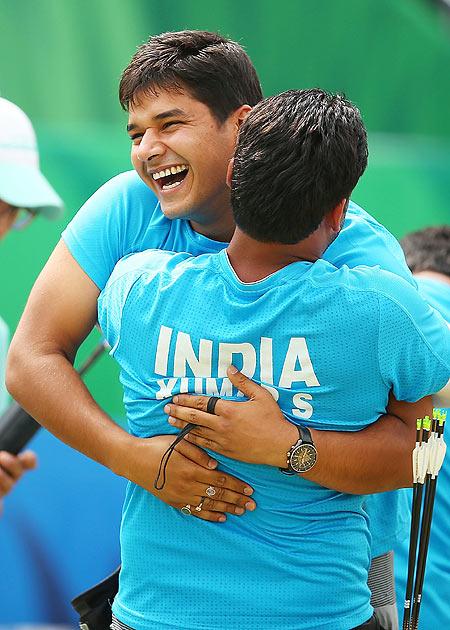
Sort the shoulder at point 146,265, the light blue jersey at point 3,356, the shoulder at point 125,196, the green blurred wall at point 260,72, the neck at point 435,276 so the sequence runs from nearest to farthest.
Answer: the shoulder at point 146,265 → the shoulder at point 125,196 → the neck at point 435,276 → the light blue jersey at point 3,356 → the green blurred wall at point 260,72

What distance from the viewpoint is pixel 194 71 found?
1945 mm

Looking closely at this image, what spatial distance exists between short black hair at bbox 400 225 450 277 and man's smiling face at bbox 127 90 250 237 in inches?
39.5

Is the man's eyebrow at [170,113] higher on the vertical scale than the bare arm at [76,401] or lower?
higher

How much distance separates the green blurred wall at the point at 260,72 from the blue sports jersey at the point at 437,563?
4.59 feet

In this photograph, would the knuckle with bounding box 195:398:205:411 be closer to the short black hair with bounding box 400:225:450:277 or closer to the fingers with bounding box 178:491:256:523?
the fingers with bounding box 178:491:256:523

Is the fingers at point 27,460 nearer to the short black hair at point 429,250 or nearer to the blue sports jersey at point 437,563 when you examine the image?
the blue sports jersey at point 437,563

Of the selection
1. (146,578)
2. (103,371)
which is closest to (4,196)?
(103,371)

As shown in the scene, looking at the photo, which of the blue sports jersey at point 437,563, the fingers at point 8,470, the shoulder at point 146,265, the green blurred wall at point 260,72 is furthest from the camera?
the green blurred wall at point 260,72

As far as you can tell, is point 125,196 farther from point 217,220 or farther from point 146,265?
point 146,265

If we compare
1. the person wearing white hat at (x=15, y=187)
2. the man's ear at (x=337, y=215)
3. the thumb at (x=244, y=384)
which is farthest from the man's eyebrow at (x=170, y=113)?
the person wearing white hat at (x=15, y=187)

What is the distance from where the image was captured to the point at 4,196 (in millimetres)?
2984

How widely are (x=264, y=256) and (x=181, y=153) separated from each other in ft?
1.04

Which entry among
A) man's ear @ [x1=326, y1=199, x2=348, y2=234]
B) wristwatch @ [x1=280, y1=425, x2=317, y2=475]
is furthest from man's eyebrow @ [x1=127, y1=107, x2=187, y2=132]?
wristwatch @ [x1=280, y1=425, x2=317, y2=475]

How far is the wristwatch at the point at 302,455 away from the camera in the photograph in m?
1.67
